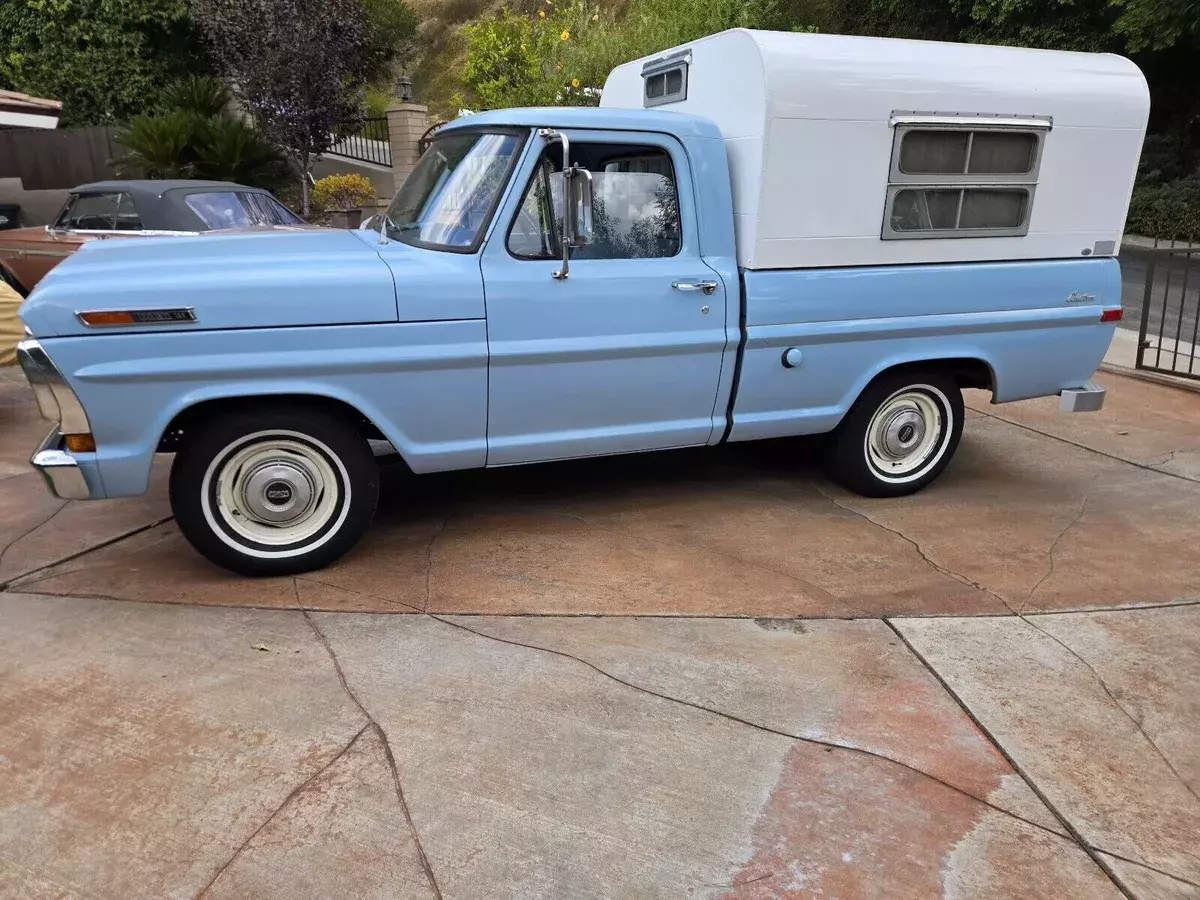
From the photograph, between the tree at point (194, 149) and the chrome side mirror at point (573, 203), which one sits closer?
the chrome side mirror at point (573, 203)

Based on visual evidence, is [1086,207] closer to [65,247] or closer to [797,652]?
[797,652]

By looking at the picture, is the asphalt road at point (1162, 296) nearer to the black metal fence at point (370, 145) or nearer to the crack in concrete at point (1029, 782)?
the crack in concrete at point (1029, 782)

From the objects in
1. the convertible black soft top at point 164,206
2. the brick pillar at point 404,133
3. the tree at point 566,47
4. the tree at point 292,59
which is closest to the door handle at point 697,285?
the convertible black soft top at point 164,206

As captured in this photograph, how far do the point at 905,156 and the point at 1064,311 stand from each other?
1.40 m

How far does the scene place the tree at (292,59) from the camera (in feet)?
51.8

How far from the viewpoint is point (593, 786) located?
2824 millimetres

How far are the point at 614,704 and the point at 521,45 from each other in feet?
50.5

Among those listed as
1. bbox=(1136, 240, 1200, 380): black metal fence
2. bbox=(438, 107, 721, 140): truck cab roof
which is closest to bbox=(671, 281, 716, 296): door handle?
bbox=(438, 107, 721, 140): truck cab roof

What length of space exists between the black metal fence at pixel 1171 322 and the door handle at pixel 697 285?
193 inches

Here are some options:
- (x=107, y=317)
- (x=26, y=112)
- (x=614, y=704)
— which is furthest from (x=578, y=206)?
(x=26, y=112)

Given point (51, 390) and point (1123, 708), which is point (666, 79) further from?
point (1123, 708)

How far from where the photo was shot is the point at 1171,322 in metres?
11.4

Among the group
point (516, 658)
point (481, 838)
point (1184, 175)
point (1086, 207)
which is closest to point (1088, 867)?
point (481, 838)

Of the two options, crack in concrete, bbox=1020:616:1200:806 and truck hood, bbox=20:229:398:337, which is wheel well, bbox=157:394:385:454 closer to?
truck hood, bbox=20:229:398:337
